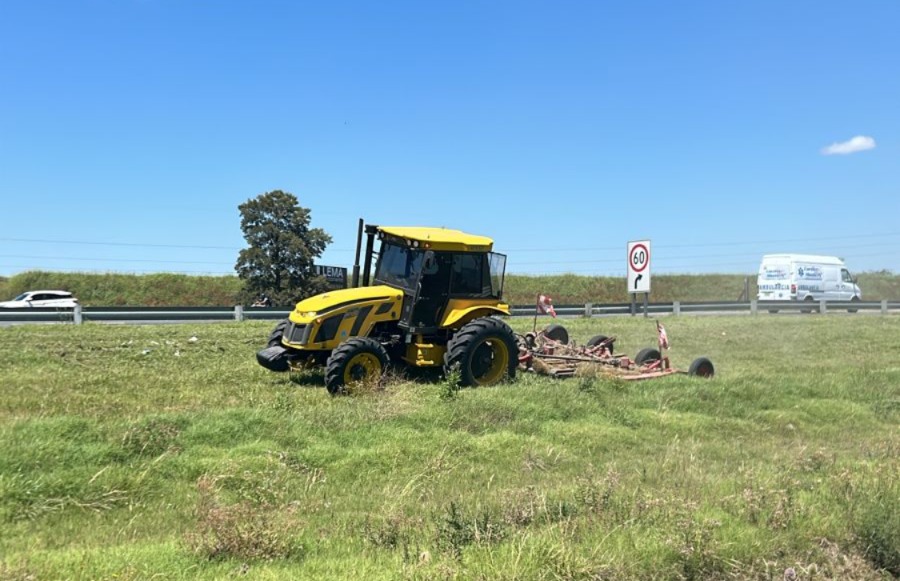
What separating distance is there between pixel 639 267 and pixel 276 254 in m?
20.7

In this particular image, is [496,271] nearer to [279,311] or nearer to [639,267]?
[279,311]

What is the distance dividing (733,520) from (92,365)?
38.4ft

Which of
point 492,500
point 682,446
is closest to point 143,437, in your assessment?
point 492,500

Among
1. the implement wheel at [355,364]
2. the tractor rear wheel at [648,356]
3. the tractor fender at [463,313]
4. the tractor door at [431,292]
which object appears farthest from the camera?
the tractor rear wheel at [648,356]

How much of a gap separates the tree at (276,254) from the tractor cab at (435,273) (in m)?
27.0

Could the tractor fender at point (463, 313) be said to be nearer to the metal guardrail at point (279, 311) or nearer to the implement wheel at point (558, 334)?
the implement wheel at point (558, 334)

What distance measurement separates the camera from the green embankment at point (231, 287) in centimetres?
4200

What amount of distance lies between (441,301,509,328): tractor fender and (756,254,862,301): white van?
30.5 m

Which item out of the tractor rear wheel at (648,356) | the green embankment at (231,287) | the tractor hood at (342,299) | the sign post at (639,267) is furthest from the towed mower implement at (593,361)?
the green embankment at (231,287)

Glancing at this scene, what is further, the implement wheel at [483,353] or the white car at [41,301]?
the white car at [41,301]

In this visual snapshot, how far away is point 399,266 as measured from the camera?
11.4 meters

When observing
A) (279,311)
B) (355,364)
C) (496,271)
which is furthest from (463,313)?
(279,311)

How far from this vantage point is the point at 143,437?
670cm

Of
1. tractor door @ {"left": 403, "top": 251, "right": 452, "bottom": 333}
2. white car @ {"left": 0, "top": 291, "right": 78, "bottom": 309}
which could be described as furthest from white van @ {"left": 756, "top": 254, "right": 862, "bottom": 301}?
white car @ {"left": 0, "top": 291, "right": 78, "bottom": 309}
